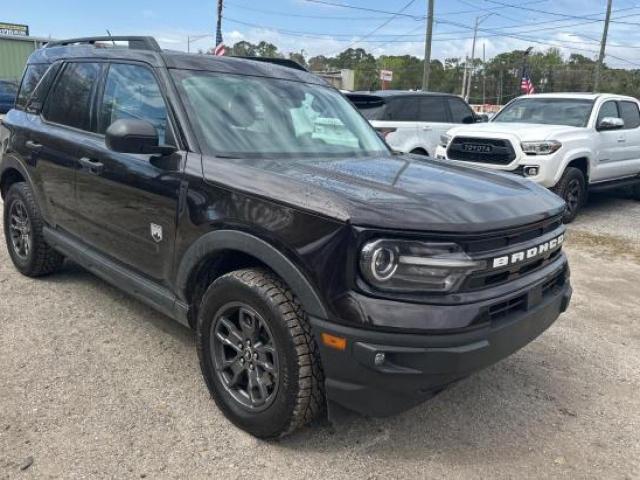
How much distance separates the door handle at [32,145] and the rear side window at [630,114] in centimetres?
897

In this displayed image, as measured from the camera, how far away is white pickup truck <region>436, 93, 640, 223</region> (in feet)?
26.5

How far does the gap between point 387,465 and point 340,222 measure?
1181 mm

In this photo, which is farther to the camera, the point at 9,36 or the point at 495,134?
the point at 9,36

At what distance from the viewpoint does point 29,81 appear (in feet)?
16.1

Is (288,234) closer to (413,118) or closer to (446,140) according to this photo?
(446,140)

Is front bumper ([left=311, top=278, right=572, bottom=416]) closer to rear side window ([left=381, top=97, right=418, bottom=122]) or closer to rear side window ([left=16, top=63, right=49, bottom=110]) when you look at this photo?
rear side window ([left=16, top=63, right=49, bottom=110])

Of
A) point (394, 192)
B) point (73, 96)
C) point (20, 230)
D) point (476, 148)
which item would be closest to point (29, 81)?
point (73, 96)

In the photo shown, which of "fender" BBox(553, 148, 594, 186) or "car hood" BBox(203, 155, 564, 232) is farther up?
"car hood" BBox(203, 155, 564, 232)

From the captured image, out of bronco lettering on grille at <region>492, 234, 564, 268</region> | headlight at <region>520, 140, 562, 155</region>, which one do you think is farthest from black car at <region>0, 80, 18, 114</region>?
bronco lettering on grille at <region>492, 234, 564, 268</region>

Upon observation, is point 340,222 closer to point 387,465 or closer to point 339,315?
point 339,315

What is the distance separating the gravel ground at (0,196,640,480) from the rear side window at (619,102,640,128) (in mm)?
6567

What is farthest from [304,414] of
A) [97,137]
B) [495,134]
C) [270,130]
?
[495,134]

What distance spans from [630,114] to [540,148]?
3127 millimetres

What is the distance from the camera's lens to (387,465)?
2.70m
